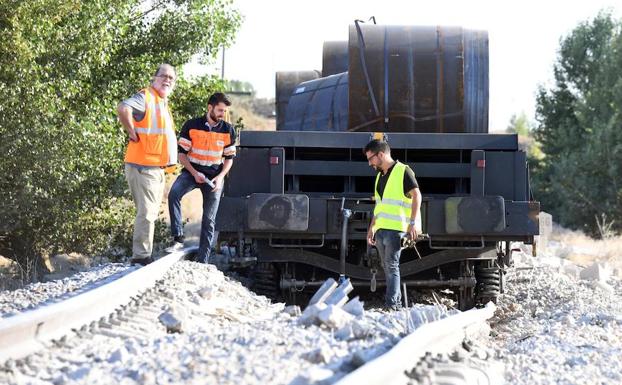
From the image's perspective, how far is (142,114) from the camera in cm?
880

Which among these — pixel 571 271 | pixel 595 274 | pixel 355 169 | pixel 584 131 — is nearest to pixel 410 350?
pixel 355 169

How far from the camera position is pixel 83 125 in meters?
13.5

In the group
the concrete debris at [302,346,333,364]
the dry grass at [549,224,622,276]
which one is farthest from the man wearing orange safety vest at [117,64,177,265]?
the dry grass at [549,224,622,276]

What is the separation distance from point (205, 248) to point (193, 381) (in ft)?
17.6

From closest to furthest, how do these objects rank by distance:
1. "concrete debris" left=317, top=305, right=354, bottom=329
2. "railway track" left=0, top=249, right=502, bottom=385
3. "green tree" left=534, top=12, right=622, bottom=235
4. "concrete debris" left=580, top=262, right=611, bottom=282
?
1. "railway track" left=0, top=249, right=502, bottom=385
2. "concrete debris" left=317, top=305, right=354, bottom=329
3. "concrete debris" left=580, top=262, right=611, bottom=282
4. "green tree" left=534, top=12, right=622, bottom=235

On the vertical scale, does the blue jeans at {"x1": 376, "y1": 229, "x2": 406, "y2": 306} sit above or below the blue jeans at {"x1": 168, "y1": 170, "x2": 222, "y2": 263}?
below

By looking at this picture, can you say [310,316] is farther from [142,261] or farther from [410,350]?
[142,261]

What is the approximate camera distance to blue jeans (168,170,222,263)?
31.4ft

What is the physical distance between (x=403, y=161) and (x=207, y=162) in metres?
1.97

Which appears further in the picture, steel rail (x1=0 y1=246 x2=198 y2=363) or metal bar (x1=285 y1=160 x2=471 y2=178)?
metal bar (x1=285 y1=160 x2=471 y2=178)

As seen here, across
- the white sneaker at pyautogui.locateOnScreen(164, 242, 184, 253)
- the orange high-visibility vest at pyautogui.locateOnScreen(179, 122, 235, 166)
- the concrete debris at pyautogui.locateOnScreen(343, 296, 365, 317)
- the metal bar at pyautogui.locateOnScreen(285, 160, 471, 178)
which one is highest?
the orange high-visibility vest at pyautogui.locateOnScreen(179, 122, 235, 166)

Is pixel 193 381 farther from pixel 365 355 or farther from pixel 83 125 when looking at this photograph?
pixel 83 125

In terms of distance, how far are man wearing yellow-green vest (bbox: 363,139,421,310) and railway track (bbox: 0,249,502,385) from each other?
1.79 m

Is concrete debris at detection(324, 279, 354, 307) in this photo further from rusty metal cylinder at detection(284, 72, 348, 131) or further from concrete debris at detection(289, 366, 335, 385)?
rusty metal cylinder at detection(284, 72, 348, 131)
